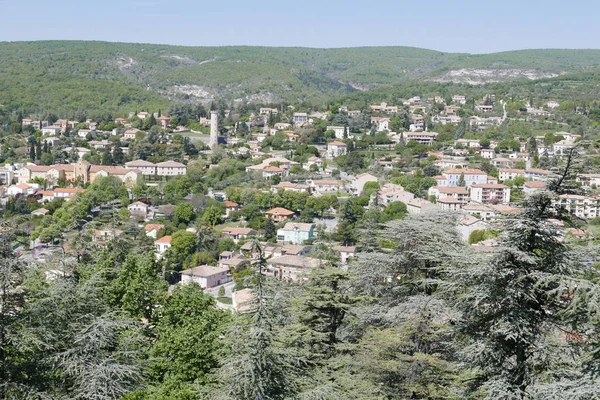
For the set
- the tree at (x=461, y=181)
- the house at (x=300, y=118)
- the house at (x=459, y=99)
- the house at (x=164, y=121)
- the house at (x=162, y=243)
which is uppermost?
the house at (x=459, y=99)

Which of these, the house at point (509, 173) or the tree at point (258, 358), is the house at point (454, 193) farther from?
the tree at point (258, 358)

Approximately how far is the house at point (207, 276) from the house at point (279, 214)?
904 cm

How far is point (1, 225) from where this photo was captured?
234 inches

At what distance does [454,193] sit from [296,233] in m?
12.3

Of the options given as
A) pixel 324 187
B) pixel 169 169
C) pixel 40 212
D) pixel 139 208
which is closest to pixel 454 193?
pixel 324 187

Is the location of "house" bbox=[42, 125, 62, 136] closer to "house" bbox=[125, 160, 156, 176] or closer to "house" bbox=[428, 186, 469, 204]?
"house" bbox=[125, 160, 156, 176]

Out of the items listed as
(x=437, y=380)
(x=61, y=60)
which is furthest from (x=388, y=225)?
(x=61, y=60)

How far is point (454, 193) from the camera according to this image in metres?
40.8

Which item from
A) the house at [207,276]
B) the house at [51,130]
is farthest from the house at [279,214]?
the house at [51,130]

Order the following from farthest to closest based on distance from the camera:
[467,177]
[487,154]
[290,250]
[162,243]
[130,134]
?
1. [130,134]
2. [487,154]
3. [467,177]
4. [162,243]
5. [290,250]

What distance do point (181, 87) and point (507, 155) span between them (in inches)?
3169

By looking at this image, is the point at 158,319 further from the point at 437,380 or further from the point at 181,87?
the point at 181,87

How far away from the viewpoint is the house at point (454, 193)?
4080 centimetres

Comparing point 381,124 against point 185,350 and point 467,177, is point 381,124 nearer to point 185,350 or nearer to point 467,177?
point 467,177
